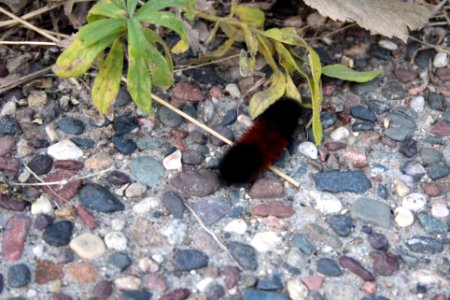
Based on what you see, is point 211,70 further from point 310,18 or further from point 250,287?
point 250,287

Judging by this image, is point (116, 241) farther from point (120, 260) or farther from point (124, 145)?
point (124, 145)

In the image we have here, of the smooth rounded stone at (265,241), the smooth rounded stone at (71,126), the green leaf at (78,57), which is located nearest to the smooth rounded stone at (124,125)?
the smooth rounded stone at (71,126)

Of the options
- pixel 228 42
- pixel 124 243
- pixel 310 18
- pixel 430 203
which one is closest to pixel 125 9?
pixel 228 42

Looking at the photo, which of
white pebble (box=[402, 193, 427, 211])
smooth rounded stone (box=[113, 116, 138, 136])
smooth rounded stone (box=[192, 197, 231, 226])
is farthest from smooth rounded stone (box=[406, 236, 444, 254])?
smooth rounded stone (box=[113, 116, 138, 136])

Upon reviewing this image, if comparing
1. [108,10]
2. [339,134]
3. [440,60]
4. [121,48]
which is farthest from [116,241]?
[440,60]

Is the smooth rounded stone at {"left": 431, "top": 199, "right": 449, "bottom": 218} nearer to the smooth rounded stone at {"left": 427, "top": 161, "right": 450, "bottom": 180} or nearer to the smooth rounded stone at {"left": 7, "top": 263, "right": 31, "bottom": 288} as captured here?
the smooth rounded stone at {"left": 427, "top": 161, "right": 450, "bottom": 180}

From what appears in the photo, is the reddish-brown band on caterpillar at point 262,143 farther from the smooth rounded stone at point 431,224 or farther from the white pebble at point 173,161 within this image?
the smooth rounded stone at point 431,224
